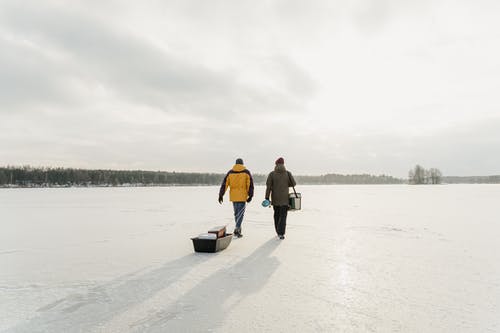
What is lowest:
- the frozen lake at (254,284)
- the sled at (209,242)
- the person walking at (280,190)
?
the frozen lake at (254,284)

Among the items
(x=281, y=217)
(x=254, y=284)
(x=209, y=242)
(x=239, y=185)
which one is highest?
(x=239, y=185)

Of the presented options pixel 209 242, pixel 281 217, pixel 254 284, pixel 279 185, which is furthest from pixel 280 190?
pixel 254 284

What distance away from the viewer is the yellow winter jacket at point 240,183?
7.57m

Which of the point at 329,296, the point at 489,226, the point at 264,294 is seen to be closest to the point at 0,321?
the point at 264,294

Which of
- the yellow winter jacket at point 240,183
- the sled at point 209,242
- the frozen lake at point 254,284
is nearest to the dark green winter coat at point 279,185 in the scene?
the yellow winter jacket at point 240,183

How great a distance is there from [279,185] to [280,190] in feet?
0.41

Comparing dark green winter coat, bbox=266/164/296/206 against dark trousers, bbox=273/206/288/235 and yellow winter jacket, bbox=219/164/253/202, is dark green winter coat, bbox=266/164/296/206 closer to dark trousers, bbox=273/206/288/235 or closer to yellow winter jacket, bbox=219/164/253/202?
dark trousers, bbox=273/206/288/235

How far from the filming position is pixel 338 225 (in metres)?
9.78

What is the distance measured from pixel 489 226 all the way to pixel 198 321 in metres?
10.3

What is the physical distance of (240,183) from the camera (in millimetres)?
7586

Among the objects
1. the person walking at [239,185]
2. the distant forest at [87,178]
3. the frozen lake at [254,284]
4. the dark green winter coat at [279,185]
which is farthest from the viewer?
the distant forest at [87,178]

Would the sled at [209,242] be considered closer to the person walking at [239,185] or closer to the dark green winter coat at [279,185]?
the person walking at [239,185]

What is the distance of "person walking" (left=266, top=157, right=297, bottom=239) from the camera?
7332 mm

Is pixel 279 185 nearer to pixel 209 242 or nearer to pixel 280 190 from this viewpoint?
pixel 280 190
